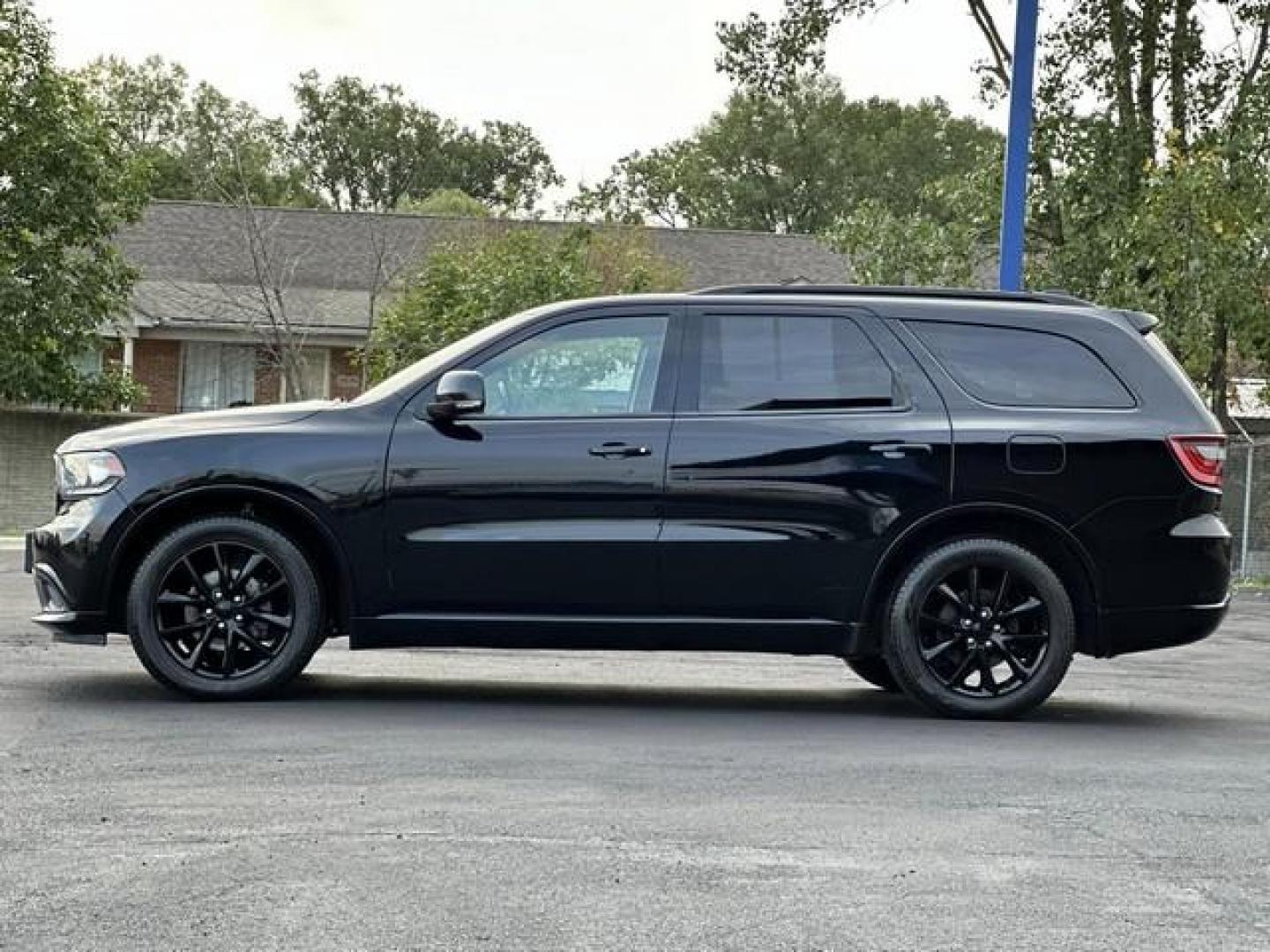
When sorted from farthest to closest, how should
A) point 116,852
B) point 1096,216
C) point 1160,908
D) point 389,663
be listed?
point 1096,216, point 389,663, point 116,852, point 1160,908

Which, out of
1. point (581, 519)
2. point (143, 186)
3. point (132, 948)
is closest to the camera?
point (132, 948)

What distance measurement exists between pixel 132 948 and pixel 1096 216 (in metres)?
21.5

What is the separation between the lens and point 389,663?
10.7 metres

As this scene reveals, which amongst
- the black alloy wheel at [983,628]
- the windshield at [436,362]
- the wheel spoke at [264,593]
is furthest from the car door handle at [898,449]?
the wheel spoke at [264,593]

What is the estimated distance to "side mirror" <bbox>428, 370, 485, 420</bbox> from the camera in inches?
341

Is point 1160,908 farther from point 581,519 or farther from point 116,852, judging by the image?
point 581,519

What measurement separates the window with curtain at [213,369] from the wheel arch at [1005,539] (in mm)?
31643

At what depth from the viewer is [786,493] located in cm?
879

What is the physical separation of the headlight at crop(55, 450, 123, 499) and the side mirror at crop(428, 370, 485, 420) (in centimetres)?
133

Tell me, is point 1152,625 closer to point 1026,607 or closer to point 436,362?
point 1026,607

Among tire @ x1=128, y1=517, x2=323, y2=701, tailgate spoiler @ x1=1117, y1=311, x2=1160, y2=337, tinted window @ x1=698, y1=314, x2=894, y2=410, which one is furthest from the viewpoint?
tailgate spoiler @ x1=1117, y1=311, x2=1160, y2=337

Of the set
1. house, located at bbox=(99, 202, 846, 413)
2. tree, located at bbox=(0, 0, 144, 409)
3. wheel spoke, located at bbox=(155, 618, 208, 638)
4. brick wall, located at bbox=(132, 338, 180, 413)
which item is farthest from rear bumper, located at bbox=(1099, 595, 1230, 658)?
brick wall, located at bbox=(132, 338, 180, 413)

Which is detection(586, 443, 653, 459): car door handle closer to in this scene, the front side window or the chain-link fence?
the front side window

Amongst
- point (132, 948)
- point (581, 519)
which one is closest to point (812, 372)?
point (581, 519)
